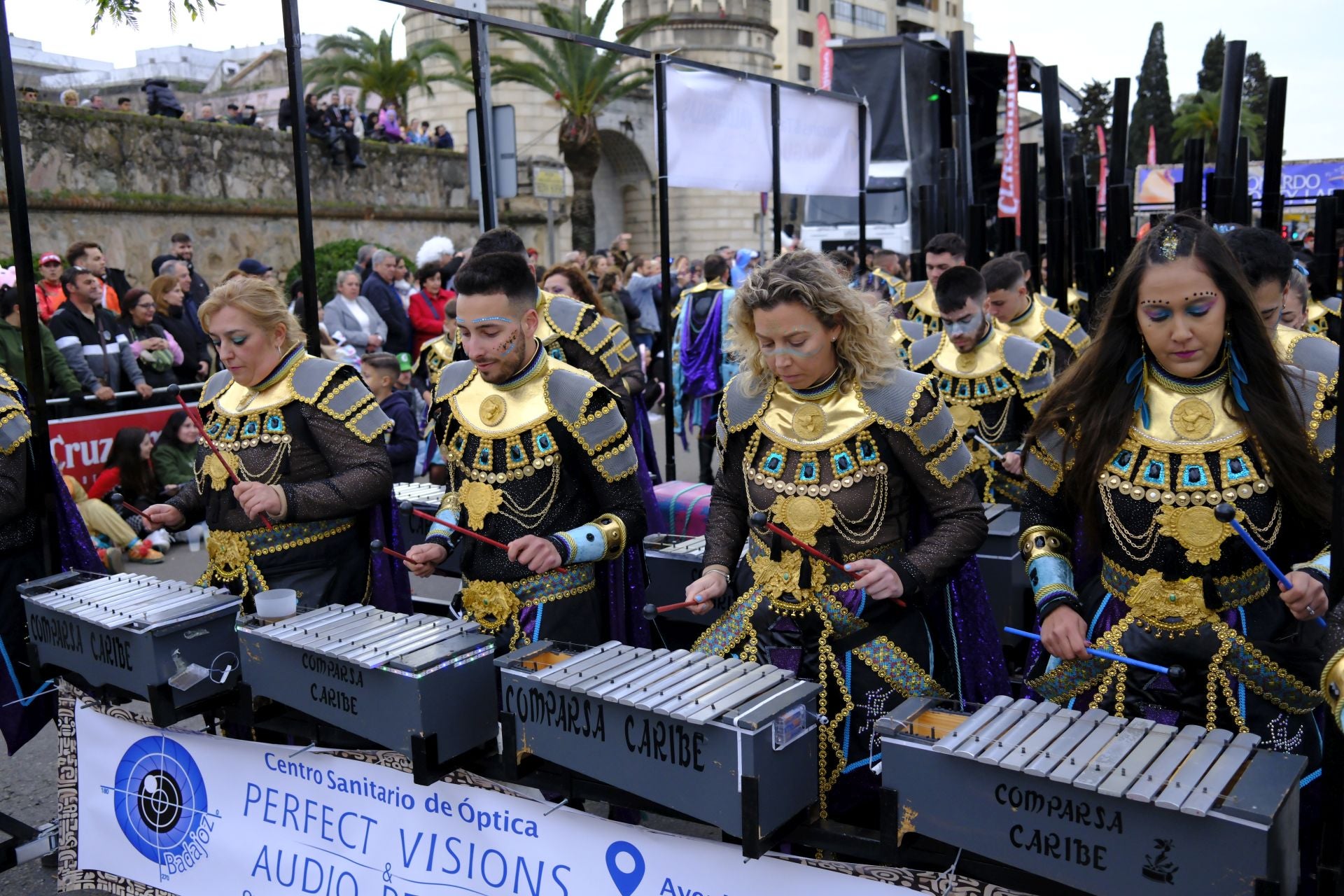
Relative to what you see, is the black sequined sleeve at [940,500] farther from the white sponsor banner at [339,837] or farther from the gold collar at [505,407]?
the gold collar at [505,407]

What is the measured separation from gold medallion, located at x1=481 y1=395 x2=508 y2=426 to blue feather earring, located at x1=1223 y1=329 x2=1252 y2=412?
76.0 inches

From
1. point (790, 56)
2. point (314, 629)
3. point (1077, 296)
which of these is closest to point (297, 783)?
point (314, 629)

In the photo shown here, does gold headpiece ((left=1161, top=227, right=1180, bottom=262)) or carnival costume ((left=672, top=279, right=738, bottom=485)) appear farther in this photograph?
carnival costume ((left=672, top=279, right=738, bottom=485))

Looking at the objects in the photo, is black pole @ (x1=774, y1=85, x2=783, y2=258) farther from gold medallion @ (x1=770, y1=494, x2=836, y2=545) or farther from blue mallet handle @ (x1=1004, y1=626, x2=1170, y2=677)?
blue mallet handle @ (x1=1004, y1=626, x2=1170, y2=677)

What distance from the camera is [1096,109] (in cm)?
4688

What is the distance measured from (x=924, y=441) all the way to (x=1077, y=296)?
651cm

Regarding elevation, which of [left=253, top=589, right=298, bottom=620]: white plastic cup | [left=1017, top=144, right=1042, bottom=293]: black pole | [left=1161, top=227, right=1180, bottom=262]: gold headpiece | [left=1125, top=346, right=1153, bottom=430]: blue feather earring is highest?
[left=1017, top=144, right=1042, bottom=293]: black pole

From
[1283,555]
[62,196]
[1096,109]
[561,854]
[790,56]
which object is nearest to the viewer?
[1283,555]

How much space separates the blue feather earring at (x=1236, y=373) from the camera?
250 centimetres

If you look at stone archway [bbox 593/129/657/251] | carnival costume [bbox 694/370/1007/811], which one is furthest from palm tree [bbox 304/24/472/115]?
carnival costume [bbox 694/370/1007/811]

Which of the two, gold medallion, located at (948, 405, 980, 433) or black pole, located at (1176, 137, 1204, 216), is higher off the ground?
black pole, located at (1176, 137, 1204, 216)

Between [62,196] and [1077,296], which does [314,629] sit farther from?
[62,196]

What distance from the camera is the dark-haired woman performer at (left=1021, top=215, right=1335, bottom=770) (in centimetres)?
247

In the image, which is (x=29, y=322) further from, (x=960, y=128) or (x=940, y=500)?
(x=960, y=128)
